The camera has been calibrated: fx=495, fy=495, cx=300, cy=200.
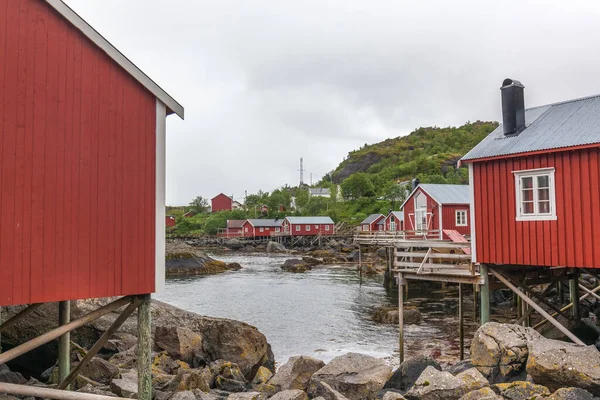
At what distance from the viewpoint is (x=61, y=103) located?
7.31m

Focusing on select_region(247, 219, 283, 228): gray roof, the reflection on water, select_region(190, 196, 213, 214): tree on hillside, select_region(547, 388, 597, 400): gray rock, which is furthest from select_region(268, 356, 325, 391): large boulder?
select_region(190, 196, 213, 214): tree on hillside

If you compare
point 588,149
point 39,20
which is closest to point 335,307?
point 588,149

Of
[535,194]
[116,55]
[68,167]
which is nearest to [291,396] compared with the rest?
[68,167]

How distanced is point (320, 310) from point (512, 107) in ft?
49.1

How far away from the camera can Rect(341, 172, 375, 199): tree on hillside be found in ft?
336

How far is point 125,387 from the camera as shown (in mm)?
9258

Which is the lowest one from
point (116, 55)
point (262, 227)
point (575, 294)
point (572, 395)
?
point (572, 395)

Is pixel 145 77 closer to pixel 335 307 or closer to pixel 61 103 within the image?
pixel 61 103

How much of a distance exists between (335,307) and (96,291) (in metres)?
20.2

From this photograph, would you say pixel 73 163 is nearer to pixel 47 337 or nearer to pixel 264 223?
pixel 47 337

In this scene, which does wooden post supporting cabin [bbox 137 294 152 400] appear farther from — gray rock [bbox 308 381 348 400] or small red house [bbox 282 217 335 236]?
small red house [bbox 282 217 335 236]

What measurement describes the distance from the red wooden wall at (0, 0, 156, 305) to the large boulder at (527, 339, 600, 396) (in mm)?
6936

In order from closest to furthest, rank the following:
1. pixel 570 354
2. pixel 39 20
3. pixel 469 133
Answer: pixel 39 20 < pixel 570 354 < pixel 469 133

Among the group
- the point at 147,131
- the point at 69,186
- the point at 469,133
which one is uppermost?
the point at 469,133
